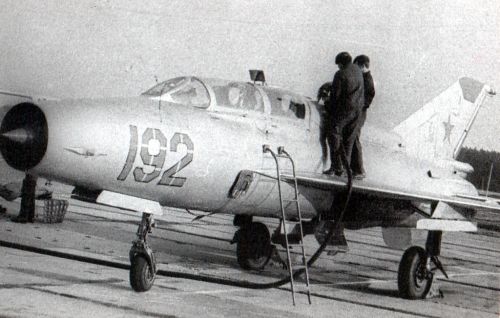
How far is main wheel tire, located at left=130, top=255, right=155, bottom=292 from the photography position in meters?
8.96

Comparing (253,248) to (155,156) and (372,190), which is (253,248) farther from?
(155,156)

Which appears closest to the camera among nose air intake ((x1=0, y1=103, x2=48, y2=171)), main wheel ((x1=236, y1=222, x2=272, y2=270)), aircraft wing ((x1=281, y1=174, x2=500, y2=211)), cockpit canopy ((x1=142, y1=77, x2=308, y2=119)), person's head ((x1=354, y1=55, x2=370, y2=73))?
nose air intake ((x1=0, y1=103, x2=48, y2=171))

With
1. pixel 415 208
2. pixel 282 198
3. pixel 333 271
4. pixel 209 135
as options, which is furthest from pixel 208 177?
pixel 333 271

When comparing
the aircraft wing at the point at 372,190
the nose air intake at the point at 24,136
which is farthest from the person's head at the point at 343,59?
the nose air intake at the point at 24,136

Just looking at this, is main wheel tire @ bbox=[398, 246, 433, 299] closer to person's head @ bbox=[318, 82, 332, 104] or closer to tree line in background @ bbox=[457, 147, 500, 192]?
person's head @ bbox=[318, 82, 332, 104]

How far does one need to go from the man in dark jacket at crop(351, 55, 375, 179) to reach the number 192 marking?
10.4ft

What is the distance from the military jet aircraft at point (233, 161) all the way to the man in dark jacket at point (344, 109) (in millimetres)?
260

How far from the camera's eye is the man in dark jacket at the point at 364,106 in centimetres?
1144

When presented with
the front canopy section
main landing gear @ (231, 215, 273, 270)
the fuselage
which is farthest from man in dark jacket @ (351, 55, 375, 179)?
the front canopy section

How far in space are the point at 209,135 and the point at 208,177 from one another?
53cm

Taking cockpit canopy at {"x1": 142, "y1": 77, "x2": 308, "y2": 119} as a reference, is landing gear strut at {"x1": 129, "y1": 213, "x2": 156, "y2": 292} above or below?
below

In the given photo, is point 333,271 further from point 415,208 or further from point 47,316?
point 47,316

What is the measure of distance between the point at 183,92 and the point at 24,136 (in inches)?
106

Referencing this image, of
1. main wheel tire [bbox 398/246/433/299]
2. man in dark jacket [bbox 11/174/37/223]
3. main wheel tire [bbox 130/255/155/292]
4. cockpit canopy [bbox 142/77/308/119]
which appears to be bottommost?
man in dark jacket [bbox 11/174/37/223]
